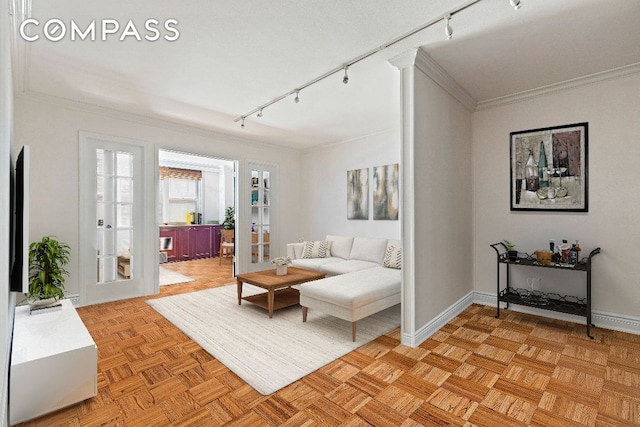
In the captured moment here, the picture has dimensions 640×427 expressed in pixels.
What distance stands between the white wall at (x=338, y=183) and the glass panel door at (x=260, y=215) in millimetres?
781

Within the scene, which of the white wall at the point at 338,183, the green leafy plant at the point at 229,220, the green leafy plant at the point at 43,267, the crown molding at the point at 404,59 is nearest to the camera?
the crown molding at the point at 404,59

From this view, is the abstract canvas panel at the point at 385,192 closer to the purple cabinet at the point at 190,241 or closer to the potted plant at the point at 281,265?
the potted plant at the point at 281,265

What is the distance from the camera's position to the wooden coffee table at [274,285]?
3.50 metres

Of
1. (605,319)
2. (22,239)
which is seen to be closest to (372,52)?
(22,239)

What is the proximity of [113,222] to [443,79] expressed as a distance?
15.1ft

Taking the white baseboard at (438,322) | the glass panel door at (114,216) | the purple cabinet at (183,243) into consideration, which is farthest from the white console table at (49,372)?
the purple cabinet at (183,243)

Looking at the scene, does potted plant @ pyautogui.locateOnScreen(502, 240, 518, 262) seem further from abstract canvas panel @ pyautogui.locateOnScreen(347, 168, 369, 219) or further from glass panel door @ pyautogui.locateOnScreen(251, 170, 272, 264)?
glass panel door @ pyautogui.locateOnScreen(251, 170, 272, 264)

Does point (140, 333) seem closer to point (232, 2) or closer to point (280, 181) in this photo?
point (232, 2)

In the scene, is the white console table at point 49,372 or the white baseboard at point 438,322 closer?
the white console table at point 49,372

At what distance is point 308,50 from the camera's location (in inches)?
106

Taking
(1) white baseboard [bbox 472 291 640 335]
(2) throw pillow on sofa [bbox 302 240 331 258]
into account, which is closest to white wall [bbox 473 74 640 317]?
(1) white baseboard [bbox 472 291 640 335]

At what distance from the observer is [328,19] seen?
89.1 inches

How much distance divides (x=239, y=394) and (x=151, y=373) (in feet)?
2.59

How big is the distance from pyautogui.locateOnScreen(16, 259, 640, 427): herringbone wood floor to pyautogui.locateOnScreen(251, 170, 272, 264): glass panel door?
3.04 metres
